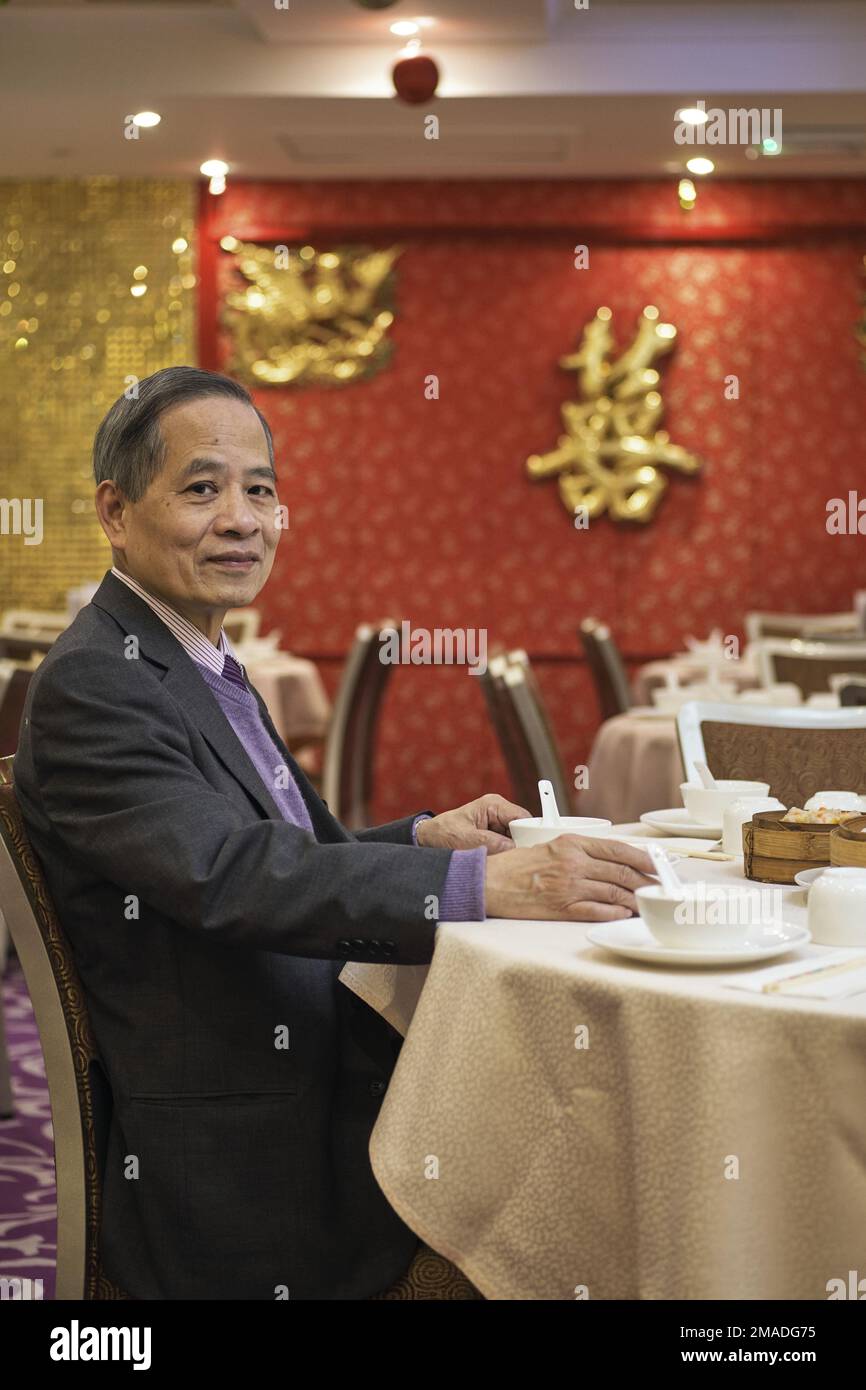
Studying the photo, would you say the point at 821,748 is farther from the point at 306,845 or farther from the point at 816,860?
the point at 306,845

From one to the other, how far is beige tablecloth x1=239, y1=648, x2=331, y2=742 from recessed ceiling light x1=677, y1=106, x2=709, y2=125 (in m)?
2.94

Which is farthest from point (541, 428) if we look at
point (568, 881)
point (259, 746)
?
point (568, 881)

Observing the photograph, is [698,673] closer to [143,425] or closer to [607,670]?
[607,670]

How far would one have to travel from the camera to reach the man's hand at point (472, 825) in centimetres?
190

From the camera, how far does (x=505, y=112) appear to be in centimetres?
697

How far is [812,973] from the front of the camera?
1328 mm

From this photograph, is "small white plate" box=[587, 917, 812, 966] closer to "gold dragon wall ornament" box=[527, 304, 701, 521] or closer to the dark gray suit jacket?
the dark gray suit jacket

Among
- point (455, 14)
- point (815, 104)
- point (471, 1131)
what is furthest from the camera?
point (815, 104)

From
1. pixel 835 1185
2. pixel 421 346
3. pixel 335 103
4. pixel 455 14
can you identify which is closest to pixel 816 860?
pixel 835 1185

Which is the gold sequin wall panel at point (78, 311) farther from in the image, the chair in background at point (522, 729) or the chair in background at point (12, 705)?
the chair in background at point (522, 729)

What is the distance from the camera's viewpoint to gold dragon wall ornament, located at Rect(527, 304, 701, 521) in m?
8.34

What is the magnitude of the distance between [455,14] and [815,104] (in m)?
1.67

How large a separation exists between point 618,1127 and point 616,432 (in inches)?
286

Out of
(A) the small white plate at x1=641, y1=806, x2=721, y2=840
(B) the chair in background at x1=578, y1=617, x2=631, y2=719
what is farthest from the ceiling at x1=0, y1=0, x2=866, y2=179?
(A) the small white plate at x1=641, y1=806, x2=721, y2=840
